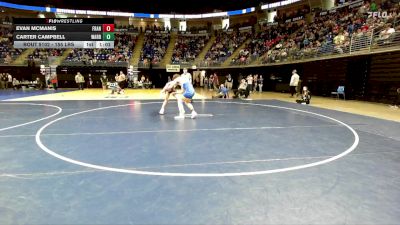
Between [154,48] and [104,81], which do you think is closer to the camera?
[104,81]

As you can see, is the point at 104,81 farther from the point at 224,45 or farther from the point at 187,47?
the point at 224,45

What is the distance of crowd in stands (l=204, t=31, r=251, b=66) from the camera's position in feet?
114

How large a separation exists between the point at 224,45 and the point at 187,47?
18.1 feet

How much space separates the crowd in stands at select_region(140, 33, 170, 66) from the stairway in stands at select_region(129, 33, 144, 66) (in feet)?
1.82

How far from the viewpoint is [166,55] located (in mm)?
37719

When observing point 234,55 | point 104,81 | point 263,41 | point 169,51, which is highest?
point 263,41

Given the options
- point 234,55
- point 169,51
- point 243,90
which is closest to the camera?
point 243,90

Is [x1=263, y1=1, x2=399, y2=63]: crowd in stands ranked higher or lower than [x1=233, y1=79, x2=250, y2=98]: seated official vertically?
higher

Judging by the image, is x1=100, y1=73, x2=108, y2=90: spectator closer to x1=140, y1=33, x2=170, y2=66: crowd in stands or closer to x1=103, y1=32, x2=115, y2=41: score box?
x1=140, y1=33, x2=170, y2=66: crowd in stands
